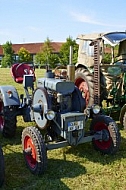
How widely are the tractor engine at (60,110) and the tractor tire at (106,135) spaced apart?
1.24 feet

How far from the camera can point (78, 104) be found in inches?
175

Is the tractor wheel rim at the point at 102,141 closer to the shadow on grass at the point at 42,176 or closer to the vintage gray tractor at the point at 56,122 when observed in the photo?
the vintage gray tractor at the point at 56,122

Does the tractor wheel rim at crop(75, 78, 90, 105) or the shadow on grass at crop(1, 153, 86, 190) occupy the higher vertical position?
the tractor wheel rim at crop(75, 78, 90, 105)

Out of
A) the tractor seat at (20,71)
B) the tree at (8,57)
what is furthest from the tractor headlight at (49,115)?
the tree at (8,57)

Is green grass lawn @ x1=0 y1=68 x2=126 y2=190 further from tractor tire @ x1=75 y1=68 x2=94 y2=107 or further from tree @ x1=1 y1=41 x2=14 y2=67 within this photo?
tree @ x1=1 y1=41 x2=14 y2=67

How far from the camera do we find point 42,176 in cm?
366

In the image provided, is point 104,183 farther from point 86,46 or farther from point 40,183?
point 86,46

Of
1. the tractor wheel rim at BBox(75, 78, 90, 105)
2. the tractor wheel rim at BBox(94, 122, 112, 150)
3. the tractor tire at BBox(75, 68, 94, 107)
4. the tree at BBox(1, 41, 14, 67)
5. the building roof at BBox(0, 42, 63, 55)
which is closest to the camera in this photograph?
the tractor wheel rim at BBox(94, 122, 112, 150)

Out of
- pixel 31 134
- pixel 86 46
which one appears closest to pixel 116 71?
pixel 86 46

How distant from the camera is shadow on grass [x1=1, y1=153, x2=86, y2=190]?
3.42 m

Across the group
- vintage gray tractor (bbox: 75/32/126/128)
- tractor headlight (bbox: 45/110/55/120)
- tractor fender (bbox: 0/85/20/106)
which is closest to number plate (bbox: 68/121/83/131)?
tractor headlight (bbox: 45/110/55/120)

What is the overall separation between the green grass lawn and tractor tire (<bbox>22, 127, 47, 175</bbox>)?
106 millimetres

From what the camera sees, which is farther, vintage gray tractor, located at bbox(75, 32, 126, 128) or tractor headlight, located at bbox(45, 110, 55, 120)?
vintage gray tractor, located at bbox(75, 32, 126, 128)

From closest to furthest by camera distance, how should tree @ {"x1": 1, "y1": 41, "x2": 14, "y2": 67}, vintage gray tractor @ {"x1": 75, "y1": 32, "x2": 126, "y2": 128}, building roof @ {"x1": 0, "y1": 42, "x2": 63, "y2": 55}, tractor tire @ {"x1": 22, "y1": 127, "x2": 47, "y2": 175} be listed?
tractor tire @ {"x1": 22, "y1": 127, "x2": 47, "y2": 175}
vintage gray tractor @ {"x1": 75, "y1": 32, "x2": 126, "y2": 128}
tree @ {"x1": 1, "y1": 41, "x2": 14, "y2": 67}
building roof @ {"x1": 0, "y1": 42, "x2": 63, "y2": 55}
